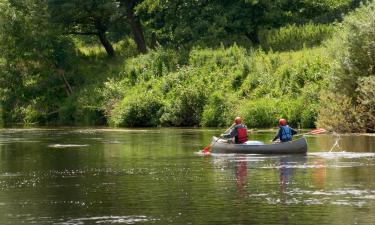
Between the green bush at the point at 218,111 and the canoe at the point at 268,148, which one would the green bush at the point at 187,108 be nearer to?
the green bush at the point at 218,111

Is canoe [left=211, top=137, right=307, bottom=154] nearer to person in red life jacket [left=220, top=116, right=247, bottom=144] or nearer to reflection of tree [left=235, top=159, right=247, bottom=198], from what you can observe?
person in red life jacket [left=220, top=116, right=247, bottom=144]

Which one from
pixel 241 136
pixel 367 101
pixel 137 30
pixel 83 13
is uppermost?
pixel 83 13

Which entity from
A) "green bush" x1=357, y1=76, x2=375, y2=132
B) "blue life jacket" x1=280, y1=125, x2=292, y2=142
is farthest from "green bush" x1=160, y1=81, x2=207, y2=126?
"blue life jacket" x1=280, y1=125, x2=292, y2=142

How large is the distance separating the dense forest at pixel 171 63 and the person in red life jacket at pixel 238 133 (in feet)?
42.9

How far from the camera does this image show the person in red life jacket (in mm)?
41156

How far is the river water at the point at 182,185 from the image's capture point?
23.0 metres

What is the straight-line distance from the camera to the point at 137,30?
270ft

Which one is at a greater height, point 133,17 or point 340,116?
point 133,17

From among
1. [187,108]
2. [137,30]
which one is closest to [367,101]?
[187,108]

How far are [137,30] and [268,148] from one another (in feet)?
145

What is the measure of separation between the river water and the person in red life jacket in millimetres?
937

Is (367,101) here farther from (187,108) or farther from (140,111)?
(140,111)

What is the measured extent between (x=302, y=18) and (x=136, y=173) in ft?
158

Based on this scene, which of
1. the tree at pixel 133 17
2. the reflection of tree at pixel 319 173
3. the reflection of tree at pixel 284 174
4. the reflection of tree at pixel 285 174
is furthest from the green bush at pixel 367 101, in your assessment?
the tree at pixel 133 17
